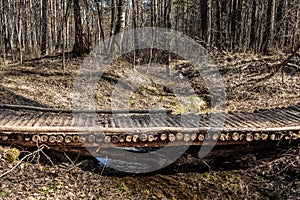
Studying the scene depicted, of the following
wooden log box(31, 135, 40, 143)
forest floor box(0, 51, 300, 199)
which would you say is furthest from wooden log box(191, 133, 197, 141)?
wooden log box(31, 135, 40, 143)

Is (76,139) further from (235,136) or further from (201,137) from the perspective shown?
(235,136)

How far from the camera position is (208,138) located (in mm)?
6469

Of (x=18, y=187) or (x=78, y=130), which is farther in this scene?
(x=78, y=130)

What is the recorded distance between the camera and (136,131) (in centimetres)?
622

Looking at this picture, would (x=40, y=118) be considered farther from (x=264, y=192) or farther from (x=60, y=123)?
(x=264, y=192)

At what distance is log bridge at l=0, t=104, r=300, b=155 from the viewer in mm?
6023

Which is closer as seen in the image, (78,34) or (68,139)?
(68,139)

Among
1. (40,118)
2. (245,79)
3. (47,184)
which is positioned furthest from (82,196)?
(245,79)

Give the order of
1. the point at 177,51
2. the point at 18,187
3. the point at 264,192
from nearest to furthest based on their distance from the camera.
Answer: the point at 18,187 → the point at 264,192 → the point at 177,51

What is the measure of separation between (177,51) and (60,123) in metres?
12.8

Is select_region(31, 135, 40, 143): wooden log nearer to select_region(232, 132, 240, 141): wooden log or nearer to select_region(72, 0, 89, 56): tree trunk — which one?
select_region(232, 132, 240, 141): wooden log

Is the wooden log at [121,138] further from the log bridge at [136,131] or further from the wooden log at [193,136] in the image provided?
the wooden log at [193,136]

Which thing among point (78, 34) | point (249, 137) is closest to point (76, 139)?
point (249, 137)

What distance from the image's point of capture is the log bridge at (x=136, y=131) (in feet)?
19.8
